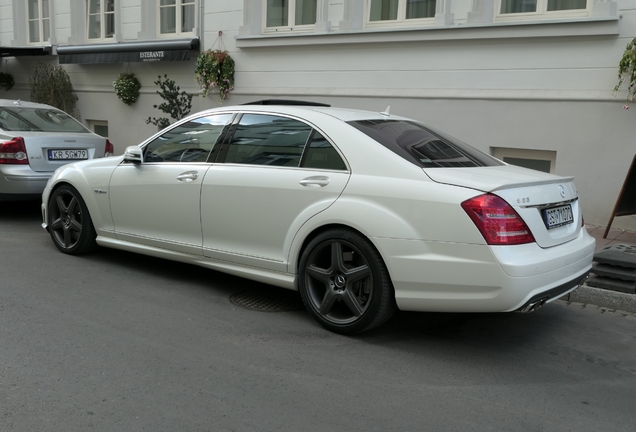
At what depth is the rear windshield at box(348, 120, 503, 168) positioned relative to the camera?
4699mm

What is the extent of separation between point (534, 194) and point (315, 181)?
4.96ft

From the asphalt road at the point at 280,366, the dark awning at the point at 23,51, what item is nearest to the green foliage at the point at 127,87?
the dark awning at the point at 23,51

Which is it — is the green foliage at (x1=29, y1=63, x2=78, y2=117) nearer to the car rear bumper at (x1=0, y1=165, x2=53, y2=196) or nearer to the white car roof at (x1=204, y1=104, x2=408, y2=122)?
the car rear bumper at (x1=0, y1=165, x2=53, y2=196)

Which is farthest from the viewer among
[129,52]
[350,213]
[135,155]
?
[129,52]

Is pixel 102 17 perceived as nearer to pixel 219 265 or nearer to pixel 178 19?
pixel 178 19

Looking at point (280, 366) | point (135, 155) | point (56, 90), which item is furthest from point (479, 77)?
point (56, 90)

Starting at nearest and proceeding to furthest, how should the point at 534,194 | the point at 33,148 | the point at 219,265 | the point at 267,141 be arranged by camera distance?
the point at 534,194, the point at 267,141, the point at 219,265, the point at 33,148

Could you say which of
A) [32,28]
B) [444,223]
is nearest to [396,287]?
[444,223]

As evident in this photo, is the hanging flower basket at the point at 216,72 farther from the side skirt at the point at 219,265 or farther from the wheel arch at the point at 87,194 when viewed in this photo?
the side skirt at the point at 219,265

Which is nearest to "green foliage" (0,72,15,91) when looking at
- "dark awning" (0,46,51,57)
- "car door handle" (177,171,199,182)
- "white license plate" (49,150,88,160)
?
"dark awning" (0,46,51,57)

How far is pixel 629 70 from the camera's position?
804 cm

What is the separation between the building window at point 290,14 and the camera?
1160 cm

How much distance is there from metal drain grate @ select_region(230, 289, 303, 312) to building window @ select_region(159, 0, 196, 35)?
917cm

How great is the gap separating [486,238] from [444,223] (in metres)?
0.28
